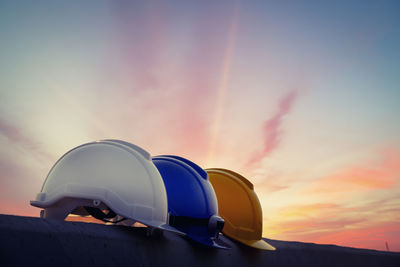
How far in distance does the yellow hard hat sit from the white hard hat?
5.25 ft

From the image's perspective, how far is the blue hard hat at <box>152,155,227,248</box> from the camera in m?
3.59

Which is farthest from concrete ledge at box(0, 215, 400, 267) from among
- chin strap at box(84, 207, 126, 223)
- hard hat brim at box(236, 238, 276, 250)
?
chin strap at box(84, 207, 126, 223)

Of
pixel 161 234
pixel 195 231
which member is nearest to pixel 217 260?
pixel 195 231

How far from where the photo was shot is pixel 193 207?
11.9ft

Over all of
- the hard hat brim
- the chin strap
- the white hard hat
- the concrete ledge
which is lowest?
the concrete ledge

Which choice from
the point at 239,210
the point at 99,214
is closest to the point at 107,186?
the point at 99,214

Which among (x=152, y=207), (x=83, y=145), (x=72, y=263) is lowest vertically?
(x=72, y=263)

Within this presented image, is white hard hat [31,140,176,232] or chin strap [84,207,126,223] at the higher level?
white hard hat [31,140,176,232]

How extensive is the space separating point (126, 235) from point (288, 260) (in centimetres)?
293

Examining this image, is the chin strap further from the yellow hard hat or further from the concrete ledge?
the yellow hard hat

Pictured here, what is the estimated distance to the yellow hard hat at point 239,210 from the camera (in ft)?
14.9

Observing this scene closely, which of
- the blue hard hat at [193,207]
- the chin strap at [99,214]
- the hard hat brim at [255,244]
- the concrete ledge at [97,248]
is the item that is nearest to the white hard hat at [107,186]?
the chin strap at [99,214]

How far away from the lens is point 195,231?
358cm

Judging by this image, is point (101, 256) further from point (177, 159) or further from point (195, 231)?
point (177, 159)
